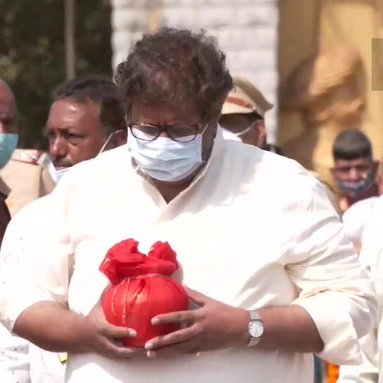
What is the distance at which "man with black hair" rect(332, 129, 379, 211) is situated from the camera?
8.62 metres

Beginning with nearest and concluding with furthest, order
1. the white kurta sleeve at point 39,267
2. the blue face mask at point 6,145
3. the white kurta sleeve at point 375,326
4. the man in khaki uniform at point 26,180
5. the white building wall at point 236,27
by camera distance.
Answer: the white kurta sleeve at point 39,267
the white kurta sleeve at point 375,326
the blue face mask at point 6,145
the man in khaki uniform at point 26,180
the white building wall at point 236,27

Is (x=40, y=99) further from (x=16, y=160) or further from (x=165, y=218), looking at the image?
(x=165, y=218)

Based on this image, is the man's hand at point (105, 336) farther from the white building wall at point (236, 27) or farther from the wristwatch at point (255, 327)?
the white building wall at point (236, 27)

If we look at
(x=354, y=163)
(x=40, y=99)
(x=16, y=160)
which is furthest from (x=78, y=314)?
(x=40, y=99)

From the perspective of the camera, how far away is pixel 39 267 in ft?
13.1

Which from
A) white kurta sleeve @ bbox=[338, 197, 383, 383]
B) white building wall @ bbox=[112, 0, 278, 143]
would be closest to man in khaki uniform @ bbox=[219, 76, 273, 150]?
white kurta sleeve @ bbox=[338, 197, 383, 383]

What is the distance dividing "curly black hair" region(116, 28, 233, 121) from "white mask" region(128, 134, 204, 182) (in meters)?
0.09

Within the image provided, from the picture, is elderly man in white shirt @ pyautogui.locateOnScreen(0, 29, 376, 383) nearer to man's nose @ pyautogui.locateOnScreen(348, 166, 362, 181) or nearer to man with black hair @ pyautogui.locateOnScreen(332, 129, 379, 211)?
man with black hair @ pyautogui.locateOnScreen(332, 129, 379, 211)

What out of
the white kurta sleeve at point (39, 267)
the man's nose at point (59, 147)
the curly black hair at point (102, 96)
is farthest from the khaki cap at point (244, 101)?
the white kurta sleeve at point (39, 267)

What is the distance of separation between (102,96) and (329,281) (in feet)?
6.76

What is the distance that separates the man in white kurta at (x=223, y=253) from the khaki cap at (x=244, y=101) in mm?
2397

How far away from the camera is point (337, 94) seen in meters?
12.7

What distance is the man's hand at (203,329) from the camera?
3.67 m

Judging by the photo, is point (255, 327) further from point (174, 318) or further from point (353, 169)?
point (353, 169)
